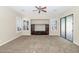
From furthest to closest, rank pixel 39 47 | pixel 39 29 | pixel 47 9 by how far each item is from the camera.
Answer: pixel 39 29 < pixel 47 9 < pixel 39 47

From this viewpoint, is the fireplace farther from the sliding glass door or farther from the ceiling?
the sliding glass door

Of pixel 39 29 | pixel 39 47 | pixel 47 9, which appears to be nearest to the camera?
pixel 39 47

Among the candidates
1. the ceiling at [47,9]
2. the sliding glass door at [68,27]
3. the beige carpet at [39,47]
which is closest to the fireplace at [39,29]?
the ceiling at [47,9]

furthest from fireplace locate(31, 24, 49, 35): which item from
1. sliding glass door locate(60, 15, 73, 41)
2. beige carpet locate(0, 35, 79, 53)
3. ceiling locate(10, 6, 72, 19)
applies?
beige carpet locate(0, 35, 79, 53)

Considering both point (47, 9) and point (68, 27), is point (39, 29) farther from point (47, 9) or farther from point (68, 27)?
point (68, 27)

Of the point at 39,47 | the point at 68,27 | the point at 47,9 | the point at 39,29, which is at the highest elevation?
the point at 47,9

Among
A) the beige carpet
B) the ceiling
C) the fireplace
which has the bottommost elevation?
the beige carpet

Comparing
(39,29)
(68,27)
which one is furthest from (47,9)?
(39,29)

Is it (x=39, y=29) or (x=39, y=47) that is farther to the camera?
(x=39, y=29)

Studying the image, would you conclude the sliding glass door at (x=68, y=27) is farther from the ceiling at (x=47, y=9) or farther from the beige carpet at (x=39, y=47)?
the beige carpet at (x=39, y=47)

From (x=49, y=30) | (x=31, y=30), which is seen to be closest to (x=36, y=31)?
(x=31, y=30)

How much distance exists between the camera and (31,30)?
1323 cm

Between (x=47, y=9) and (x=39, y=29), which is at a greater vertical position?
(x=47, y=9)
